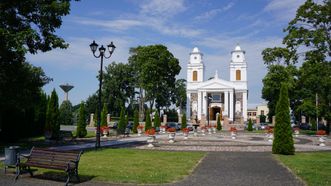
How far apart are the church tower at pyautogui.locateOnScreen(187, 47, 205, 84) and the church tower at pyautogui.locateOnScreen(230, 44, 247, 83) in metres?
6.86

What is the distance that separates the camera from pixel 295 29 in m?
34.6

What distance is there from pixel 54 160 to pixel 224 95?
70542 mm

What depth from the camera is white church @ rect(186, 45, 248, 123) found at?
77.5m

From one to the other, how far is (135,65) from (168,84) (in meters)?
7.59

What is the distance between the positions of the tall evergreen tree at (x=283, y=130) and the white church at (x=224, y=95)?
59624mm

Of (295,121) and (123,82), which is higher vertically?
(123,82)

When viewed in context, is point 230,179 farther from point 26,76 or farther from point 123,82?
point 123,82

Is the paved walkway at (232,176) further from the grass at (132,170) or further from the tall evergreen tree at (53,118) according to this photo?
the tall evergreen tree at (53,118)

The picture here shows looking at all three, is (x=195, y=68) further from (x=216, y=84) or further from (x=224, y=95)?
(x=224, y=95)

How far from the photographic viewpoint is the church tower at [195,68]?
83500mm

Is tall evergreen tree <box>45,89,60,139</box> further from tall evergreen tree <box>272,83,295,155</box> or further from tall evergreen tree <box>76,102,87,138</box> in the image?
tall evergreen tree <box>272,83,295,155</box>

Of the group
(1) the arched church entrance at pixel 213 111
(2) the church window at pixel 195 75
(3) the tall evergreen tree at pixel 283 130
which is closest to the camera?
(3) the tall evergreen tree at pixel 283 130

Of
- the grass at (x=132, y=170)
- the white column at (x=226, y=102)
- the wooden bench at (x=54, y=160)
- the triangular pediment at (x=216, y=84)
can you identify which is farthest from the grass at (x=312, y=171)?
the triangular pediment at (x=216, y=84)

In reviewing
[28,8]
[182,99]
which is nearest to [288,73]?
[28,8]
